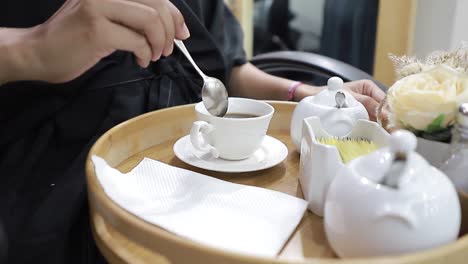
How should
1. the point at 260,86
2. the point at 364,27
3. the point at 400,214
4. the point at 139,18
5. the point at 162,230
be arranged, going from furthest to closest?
the point at 364,27, the point at 260,86, the point at 139,18, the point at 162,230, the point at 400,214

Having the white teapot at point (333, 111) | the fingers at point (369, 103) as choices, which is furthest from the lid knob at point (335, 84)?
the fingers at point (369, 103)

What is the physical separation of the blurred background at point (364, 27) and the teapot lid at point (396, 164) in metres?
1.18

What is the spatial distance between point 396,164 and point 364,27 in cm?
165

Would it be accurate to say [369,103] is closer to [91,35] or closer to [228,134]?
[228,134]

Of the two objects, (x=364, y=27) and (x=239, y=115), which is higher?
(x=239, y=115)

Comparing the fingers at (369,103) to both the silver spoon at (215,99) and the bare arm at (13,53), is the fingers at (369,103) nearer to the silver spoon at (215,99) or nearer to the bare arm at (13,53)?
the silver spoon at (215,99)

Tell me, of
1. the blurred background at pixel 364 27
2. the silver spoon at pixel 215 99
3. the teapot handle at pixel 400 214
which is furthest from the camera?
the blurred background at pixel 364 27

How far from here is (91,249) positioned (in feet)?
2.15

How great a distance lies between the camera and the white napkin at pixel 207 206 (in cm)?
49

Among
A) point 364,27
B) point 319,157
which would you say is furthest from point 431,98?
point 364,27

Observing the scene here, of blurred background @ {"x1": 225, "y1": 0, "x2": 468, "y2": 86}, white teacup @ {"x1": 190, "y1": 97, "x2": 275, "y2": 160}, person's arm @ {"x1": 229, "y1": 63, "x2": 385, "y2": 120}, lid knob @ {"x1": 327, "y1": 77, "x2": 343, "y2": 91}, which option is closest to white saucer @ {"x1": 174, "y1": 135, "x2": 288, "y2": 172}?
white teacup @ {"x1": 190, "y1": 97, "x2": 275, "y2": 160}

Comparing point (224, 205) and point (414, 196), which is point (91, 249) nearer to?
point (224, 205)

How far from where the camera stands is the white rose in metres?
0.52

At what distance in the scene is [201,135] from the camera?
2.26 ft
